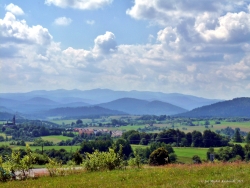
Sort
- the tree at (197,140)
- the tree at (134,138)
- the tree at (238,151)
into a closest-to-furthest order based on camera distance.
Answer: the tree at (238,151)
the tree at (197,140)
the tree at (134,138)

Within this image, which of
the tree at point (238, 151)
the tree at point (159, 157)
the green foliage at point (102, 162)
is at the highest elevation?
the green foliage at point (102, 162)

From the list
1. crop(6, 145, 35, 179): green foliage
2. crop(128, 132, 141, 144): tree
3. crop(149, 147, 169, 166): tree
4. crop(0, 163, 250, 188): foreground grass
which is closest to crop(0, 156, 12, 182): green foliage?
crop(6, 145, 35, 179): green foliage

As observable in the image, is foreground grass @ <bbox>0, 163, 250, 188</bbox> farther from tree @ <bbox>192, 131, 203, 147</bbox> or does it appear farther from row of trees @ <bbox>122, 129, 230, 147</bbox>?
tree @ <bbox>192, 131, 203, 147</bbox>

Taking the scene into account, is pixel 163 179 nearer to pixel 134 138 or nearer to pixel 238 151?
pixel 238 151

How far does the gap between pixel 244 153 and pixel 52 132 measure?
372 ft

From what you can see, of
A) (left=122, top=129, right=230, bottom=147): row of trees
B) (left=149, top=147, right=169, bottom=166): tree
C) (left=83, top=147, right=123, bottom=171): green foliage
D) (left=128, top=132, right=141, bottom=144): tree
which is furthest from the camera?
(left=128, top=132, right=141, bottom=144): tree

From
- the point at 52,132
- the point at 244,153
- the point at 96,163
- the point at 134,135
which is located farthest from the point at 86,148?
the point at 52,132

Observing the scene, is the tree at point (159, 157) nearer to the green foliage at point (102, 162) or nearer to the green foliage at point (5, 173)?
the green foliage at point (102, 162)

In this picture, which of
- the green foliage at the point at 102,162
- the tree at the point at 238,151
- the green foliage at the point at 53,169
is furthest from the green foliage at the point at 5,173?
the tree at the point at 238,151

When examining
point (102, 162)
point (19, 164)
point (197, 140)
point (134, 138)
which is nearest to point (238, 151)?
point (197, 140)

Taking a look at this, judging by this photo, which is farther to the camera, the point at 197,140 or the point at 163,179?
the point at 197,140

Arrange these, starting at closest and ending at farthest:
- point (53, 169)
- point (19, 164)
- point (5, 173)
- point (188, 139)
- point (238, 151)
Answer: point (5, 173) → point (19, 164) → point (53, 169) → point (238, 151) → point (188, 139)

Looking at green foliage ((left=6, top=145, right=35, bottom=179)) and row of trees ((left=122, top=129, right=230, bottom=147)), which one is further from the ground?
green foliage ((left=6, top=145, right=35, bottom=179))

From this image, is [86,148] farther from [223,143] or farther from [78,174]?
[78,174]
